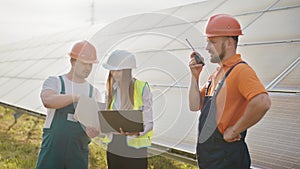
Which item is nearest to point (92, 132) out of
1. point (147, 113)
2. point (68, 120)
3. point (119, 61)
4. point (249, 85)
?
point (68, 120)

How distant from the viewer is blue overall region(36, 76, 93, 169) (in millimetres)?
3564

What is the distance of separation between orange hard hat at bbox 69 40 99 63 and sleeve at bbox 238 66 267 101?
5.03ft

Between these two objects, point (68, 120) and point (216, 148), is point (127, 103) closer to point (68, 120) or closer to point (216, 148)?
point (68, 120)

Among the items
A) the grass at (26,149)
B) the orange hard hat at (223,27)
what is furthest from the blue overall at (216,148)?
the grass at (26,149)

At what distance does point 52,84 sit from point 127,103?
791mm

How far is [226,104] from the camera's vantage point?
8.77ft

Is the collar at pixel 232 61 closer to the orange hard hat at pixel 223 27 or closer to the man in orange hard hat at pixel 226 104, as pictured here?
the man in orange hard hat at pixel 226 104

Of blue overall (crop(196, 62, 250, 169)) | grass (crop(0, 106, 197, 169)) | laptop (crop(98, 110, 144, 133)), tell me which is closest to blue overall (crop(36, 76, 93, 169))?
laptop (crop(98, 110, 144, 133))

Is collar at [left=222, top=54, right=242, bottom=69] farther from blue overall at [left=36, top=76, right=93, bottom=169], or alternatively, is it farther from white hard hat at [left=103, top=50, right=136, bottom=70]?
blue overall at [left=36, top=76, right=93, bottom=169]

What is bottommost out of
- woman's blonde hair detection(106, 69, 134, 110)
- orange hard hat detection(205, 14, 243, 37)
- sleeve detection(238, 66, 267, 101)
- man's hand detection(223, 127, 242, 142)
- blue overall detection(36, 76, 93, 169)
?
blue overall detection(36, 76, 93, 169)

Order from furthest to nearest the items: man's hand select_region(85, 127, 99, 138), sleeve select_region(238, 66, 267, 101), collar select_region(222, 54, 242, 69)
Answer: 1. man's hand select_region(85, 127, 99, 138)
2. collar select_region(222, 54, 242, 69)
3. sleeve select_region(238, 66, 267, 101)

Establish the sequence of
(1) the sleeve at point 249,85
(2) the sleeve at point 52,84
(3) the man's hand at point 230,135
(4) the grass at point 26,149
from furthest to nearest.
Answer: (4) the grass at point 26,149 → (2) the sleeve at point 52,84 → (3) the man's hand at point 230,135 → (1) the sleeve at point 249,85

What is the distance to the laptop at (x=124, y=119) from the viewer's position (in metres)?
3.05

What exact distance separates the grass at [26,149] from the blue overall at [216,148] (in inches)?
139
